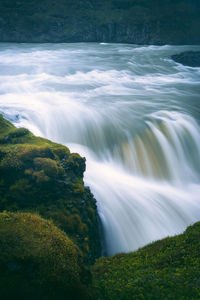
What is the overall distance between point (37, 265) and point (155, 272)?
2.32m

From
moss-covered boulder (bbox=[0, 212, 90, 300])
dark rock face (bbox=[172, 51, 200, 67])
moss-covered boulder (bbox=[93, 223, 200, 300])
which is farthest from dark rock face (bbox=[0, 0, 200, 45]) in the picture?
moss-covered boulder (bbox=[0, 212, 90, 300])

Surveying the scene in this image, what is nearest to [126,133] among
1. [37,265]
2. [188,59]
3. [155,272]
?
[155,272]

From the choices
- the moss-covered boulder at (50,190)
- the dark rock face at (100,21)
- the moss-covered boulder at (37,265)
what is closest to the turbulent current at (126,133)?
the moss-covered boulder at (50,190)

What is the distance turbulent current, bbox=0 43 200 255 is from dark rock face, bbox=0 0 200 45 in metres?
31.1

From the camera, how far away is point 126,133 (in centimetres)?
1434

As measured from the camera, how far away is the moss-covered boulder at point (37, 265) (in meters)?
4.26

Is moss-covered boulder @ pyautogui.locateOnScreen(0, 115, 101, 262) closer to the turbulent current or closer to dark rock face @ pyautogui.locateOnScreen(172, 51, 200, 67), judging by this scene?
the turbulent current

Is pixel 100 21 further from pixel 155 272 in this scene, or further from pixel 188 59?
pixel 155 272

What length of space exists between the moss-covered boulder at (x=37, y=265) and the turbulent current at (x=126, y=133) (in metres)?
3.39

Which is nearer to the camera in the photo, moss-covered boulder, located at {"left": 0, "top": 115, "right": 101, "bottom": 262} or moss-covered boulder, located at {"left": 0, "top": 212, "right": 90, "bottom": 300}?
moss-covered boulder, located at {"left": 0, "top": 212, "right": 90, "bottom": 300}

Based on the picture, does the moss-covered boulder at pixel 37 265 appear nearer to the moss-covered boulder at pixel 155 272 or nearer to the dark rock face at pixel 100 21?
the moss-covered boulder at pixel 155 272

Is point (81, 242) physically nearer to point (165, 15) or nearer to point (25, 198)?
point (25, 198)

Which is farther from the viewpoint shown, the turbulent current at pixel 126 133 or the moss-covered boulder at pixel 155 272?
the turbulent current at pixel 126 133

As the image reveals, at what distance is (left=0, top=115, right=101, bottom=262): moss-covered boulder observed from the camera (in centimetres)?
661
